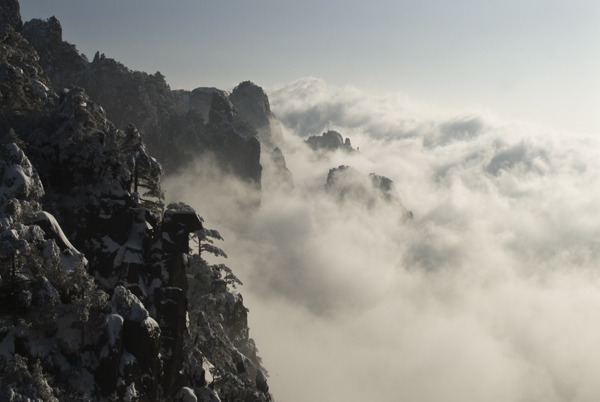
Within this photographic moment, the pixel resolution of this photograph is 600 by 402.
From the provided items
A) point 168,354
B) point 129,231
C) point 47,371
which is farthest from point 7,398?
point 129,231

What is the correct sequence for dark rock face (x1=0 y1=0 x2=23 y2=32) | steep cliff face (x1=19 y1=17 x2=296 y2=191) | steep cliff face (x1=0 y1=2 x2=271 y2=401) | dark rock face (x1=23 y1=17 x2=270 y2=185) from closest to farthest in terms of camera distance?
steep cliff face (x1=0 y1=2 x2=271 y2=401) < dark rock face (x1=0 y1=0 x2=23 y2=32) < steep cliff face (x1=19 y1=17 x2=296 y2=191) < dark rock face (x1=23 y1=17 x2=270 y2=185)

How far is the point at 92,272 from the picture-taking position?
106 feet

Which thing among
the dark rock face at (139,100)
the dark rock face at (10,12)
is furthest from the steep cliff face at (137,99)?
the dark rock face at (10,12)

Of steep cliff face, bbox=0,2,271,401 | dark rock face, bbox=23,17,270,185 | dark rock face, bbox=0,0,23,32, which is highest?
dark rock face, bbox=23,17,270,185

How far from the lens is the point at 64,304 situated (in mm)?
24141

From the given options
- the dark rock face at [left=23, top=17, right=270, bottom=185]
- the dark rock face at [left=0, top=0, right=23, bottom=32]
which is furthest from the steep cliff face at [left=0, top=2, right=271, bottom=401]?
the dark rock face at [left=23, top=17, right=270, bottom=185]

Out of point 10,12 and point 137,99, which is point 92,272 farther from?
point 137,99

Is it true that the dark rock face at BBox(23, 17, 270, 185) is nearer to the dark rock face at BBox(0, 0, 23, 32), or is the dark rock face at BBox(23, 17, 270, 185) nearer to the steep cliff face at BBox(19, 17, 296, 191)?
the steep cliff face at BBox(19, 17, 296, 191)

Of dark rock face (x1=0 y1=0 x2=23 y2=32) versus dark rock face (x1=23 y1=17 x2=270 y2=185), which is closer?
dark rock face (x1=0 y1=0 x2=23 y2=32)

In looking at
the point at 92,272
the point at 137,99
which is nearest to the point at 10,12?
the point at 137,99

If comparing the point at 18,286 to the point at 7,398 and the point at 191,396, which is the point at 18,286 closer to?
the point at 7,398

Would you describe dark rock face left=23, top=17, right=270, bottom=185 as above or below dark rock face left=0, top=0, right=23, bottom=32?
above

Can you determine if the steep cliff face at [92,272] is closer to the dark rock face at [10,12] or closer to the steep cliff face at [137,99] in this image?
the dark rock face at [10,12]

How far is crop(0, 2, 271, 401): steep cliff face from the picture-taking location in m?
22.5
